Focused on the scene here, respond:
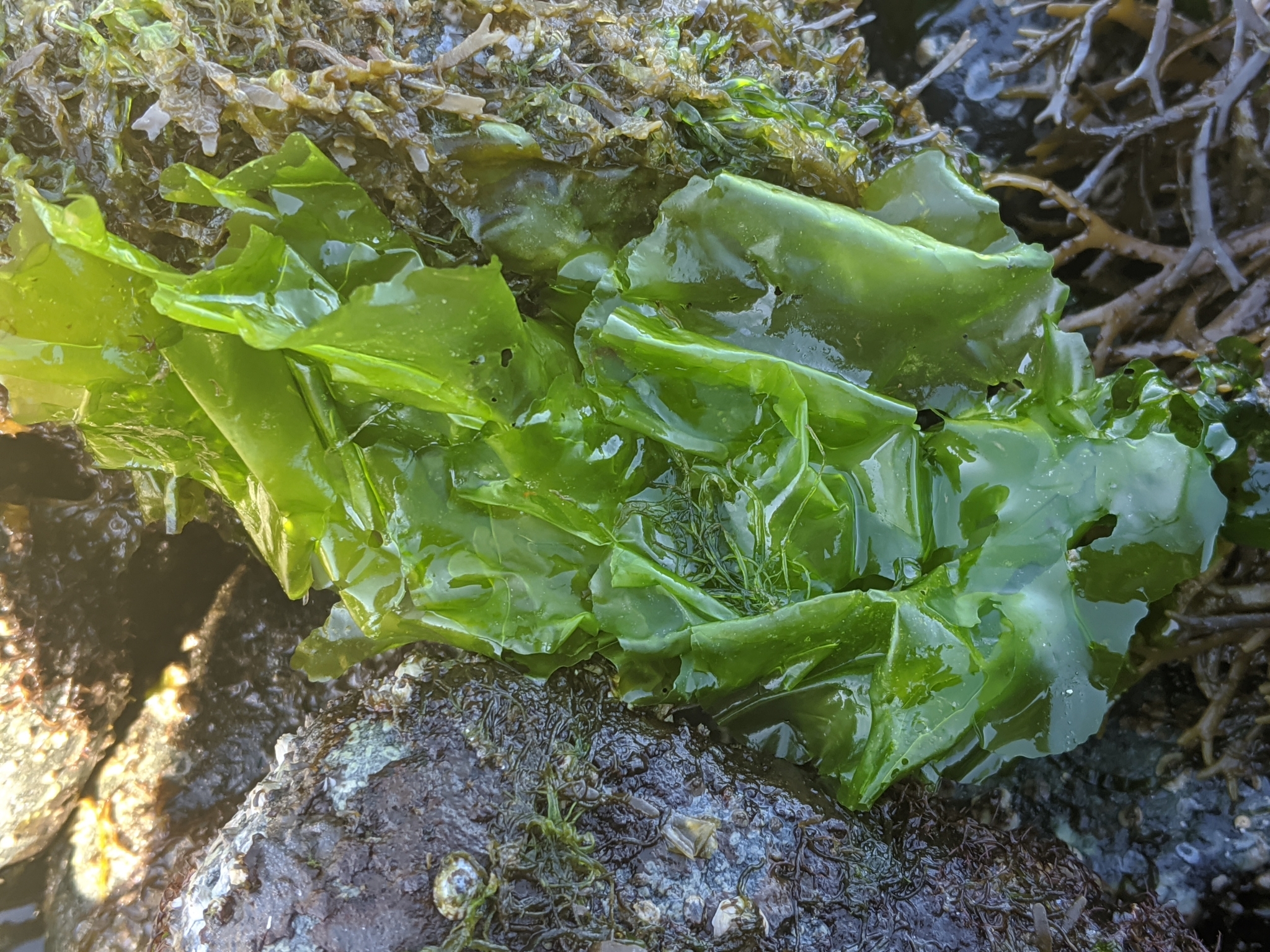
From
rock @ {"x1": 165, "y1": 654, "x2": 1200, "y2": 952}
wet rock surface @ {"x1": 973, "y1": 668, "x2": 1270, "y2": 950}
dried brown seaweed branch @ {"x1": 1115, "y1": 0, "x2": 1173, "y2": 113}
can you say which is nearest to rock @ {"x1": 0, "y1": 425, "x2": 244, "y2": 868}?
rock @ {"x1": 165, "y1": 654, "x2": 1200, "y2": 952}

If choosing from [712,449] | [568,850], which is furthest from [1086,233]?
[568,850]

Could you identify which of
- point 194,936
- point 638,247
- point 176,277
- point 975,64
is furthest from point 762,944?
point 975,64

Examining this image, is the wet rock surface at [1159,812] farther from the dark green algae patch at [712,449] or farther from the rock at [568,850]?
the dark green algae patch at [712,449]

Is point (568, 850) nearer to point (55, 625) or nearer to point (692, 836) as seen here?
point (692, 836)

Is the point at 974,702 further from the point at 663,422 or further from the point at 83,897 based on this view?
the point at 83,897

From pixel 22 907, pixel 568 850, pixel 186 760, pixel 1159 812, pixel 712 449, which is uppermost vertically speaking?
pixel 712 449

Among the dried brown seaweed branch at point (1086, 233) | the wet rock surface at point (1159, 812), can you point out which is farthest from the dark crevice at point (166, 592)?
the dried brown seaweed branch at point (1086, 233)
